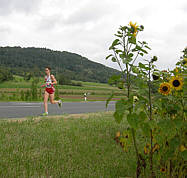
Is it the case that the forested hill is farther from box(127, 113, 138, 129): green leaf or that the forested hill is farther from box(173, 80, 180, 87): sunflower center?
box(127, 113, 138, 129): green leaf

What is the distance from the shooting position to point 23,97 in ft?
51.6

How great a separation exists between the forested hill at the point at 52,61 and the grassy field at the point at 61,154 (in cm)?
7423

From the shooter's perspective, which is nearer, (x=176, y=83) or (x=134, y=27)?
(x=176, y=83)

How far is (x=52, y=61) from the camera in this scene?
96.8 m

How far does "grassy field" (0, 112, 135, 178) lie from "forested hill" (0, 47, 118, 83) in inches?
2922

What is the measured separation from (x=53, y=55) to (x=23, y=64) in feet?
70.9

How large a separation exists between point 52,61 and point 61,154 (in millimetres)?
96987

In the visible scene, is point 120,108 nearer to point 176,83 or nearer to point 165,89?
point 165,89

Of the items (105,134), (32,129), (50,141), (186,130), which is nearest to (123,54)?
(186,130)

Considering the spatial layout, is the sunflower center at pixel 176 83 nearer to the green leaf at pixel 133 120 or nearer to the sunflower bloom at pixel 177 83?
the sunflower bloom at pixel 177 83

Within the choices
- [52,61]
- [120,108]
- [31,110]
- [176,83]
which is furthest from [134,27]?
[52,61]

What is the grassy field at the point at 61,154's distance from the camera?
229 cm

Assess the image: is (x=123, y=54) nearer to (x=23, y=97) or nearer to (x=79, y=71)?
(x=23, y=97)

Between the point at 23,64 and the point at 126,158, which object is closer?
the point at 126,158
